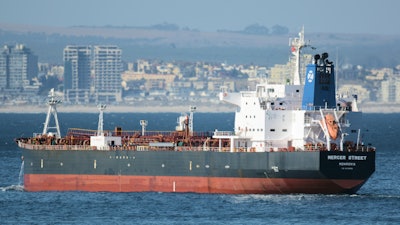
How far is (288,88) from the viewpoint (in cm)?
7319

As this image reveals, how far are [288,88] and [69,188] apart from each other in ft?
43.7

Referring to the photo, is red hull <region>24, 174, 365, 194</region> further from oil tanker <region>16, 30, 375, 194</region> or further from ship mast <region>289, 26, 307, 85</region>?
ship mast <region>289, 26, 307, 85</region>

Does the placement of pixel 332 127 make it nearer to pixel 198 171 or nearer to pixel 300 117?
pixel 300 117

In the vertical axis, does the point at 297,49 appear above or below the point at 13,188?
above

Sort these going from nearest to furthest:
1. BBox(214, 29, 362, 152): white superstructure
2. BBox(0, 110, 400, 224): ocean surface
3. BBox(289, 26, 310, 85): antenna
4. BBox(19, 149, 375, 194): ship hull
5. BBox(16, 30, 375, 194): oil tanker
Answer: BBox(0, 110, 400, 224): ocean surface, BBox(19, 149, 375, 194): ship hull, BBox(16, 30, 375, 194): oil tanker, BBox(214, 29, 362, 152): white superstructure, BBox(289, 26, 310, 85): antenna

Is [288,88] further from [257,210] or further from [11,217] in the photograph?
[11,217]

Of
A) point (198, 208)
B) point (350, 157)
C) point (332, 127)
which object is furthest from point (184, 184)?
point (350, 157)

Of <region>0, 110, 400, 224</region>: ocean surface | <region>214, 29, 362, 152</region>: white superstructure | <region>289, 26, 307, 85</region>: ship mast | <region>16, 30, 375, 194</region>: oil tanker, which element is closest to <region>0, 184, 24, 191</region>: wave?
<region>0, 110, 400, 224</region>: ocean surface

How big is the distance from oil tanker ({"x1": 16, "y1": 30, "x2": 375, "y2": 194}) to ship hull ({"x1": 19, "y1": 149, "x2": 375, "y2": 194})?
5 centimetres

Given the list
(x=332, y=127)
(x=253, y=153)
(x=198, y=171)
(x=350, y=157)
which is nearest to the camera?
(x=350, y=157)

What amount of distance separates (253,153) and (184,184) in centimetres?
481

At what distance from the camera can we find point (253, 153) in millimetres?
70938

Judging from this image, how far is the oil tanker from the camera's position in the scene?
2749 inches

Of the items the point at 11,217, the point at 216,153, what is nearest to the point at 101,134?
the point at 216,153
